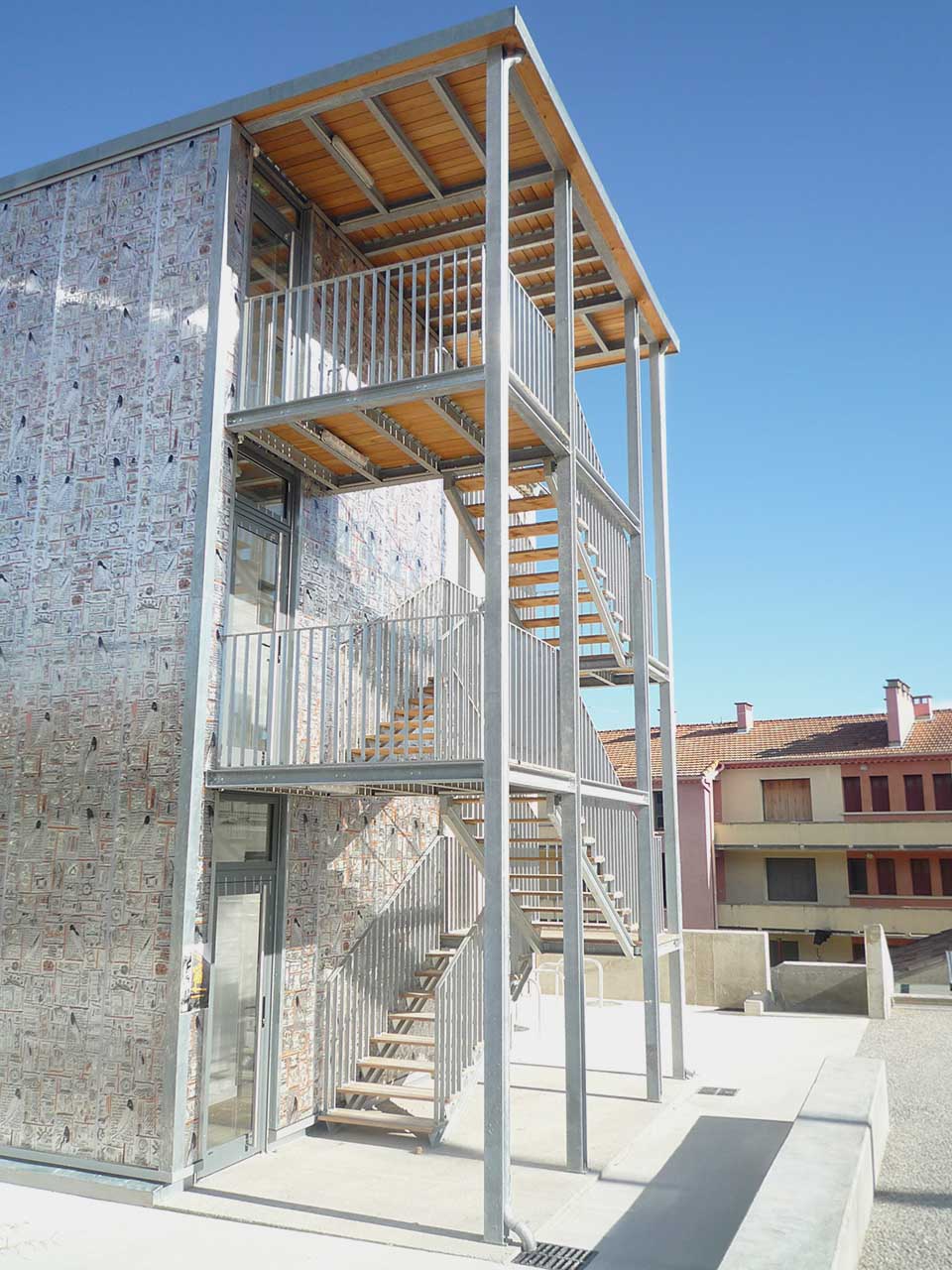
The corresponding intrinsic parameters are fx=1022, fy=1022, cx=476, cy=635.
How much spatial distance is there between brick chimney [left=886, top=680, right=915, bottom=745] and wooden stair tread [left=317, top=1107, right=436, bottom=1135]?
28.4 metres

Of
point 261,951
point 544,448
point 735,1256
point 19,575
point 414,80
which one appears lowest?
point 735,1256

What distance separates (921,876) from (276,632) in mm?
30695

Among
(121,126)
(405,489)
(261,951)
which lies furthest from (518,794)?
(121,126)

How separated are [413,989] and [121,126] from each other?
8.35m

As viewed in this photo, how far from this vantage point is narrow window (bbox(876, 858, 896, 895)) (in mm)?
33000

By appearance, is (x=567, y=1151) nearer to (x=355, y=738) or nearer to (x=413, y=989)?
(x=413, y=989)

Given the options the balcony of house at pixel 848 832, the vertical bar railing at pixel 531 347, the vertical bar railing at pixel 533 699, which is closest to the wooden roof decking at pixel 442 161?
the vertical bar railing at pixel 531 347

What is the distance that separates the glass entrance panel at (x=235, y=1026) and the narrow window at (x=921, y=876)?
97.6 feet

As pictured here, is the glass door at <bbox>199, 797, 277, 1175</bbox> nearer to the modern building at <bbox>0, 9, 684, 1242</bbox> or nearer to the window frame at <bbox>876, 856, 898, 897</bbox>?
the modern building at <bbox>0, 9, 684, 1242</bbox>

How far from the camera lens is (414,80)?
7.68 m

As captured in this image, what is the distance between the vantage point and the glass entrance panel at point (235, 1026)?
7445 millimetres

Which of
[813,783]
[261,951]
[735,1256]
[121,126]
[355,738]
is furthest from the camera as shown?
[813,783]

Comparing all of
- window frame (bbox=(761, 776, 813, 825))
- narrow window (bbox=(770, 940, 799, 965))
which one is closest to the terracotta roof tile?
window frame (bbox=(761, 776, 813, 825))

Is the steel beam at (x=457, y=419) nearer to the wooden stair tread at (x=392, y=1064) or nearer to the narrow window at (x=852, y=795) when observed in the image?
the wooden stair tread at (x=392, y=1064)
